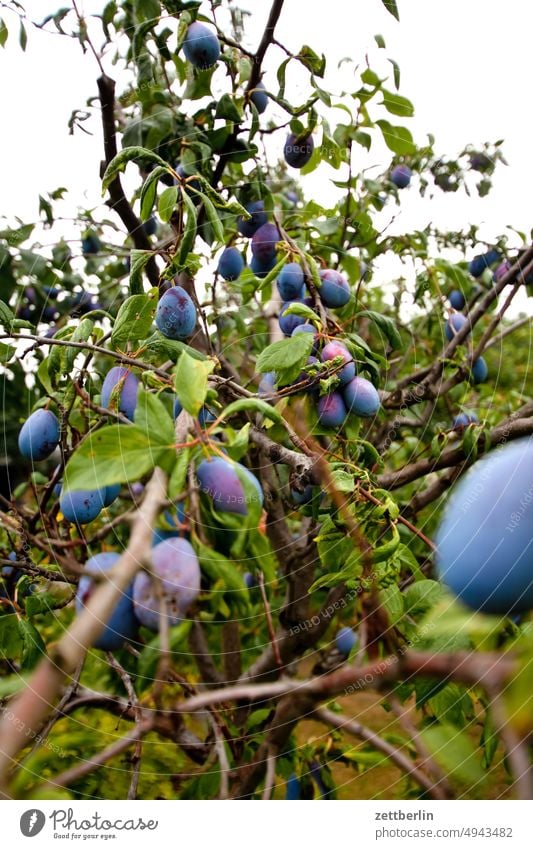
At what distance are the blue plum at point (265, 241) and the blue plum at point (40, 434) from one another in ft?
0.95

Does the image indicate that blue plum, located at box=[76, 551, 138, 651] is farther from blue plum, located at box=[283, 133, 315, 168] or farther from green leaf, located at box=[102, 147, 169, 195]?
blue plum, located at box=[283, 133, 315, 168]

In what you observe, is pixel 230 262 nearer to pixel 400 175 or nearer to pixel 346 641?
pixel 400 175

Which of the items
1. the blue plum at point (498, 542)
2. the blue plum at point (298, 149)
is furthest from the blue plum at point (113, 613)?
the blue plum at point (298, 149)

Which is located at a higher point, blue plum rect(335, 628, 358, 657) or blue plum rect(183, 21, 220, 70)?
blue plum rect(183, 21, 220, 70)

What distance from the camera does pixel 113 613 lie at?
12.3 inches

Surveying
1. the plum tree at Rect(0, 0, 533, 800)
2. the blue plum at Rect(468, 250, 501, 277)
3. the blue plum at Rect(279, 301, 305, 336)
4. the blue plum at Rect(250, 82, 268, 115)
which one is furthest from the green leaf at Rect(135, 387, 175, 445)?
the blue plum at Rect(468, 250, 501, 277)

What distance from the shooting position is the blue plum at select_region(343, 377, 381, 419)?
559mm

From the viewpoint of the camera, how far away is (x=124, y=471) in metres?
0.30

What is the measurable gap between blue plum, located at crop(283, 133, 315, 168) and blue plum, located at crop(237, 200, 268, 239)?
0.10m

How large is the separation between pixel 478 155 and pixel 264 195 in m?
0.44

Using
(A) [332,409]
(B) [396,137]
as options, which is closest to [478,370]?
(B) [396,137]
